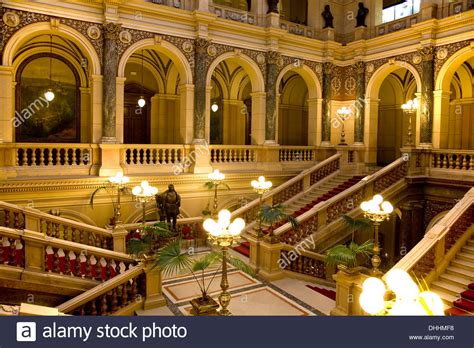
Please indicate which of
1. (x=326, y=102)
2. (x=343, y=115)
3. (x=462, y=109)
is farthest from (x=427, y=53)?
(x=462, y=109)

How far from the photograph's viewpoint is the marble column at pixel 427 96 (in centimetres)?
1511

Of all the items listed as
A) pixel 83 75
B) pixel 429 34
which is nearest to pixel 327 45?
pixel 429 34

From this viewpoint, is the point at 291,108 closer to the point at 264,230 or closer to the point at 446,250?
the point at 264,230

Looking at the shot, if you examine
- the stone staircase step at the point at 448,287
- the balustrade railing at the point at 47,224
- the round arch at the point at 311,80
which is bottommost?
the stone staircase step at the point at 448,287

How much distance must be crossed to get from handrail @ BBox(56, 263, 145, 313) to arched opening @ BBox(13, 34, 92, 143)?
9.85 m

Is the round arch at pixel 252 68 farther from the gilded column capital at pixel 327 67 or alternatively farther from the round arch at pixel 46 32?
the round arch at pixel 46 32

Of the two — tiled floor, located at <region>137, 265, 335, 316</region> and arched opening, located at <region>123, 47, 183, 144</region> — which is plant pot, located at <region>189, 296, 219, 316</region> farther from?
arched opening, located at <region>123, 47, 183, 144</region>

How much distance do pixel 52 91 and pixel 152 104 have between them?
440cm

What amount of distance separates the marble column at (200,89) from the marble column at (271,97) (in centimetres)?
284

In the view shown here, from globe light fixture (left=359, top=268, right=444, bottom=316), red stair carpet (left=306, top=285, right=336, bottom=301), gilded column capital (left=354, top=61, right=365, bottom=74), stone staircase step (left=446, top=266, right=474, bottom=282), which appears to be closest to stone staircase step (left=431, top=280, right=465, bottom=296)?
stone staircase step (left=446, top=266, right=474, bottom=282)

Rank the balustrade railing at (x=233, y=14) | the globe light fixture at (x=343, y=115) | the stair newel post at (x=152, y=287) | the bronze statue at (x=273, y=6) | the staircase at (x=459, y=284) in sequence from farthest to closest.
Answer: the globe light fixture at (x=343, y=115) < the bronze statue at (x=273, y=6) < the balustrade railing at (x=233, y=14) < the stair newel post at (x=152, y=287) < the staircase at (x=459, y=284)

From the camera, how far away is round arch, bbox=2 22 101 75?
11.5 meters

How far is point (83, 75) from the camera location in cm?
1653

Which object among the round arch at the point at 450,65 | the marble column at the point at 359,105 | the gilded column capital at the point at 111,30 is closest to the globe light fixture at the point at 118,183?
the gilded column capital at the point at 111,30
